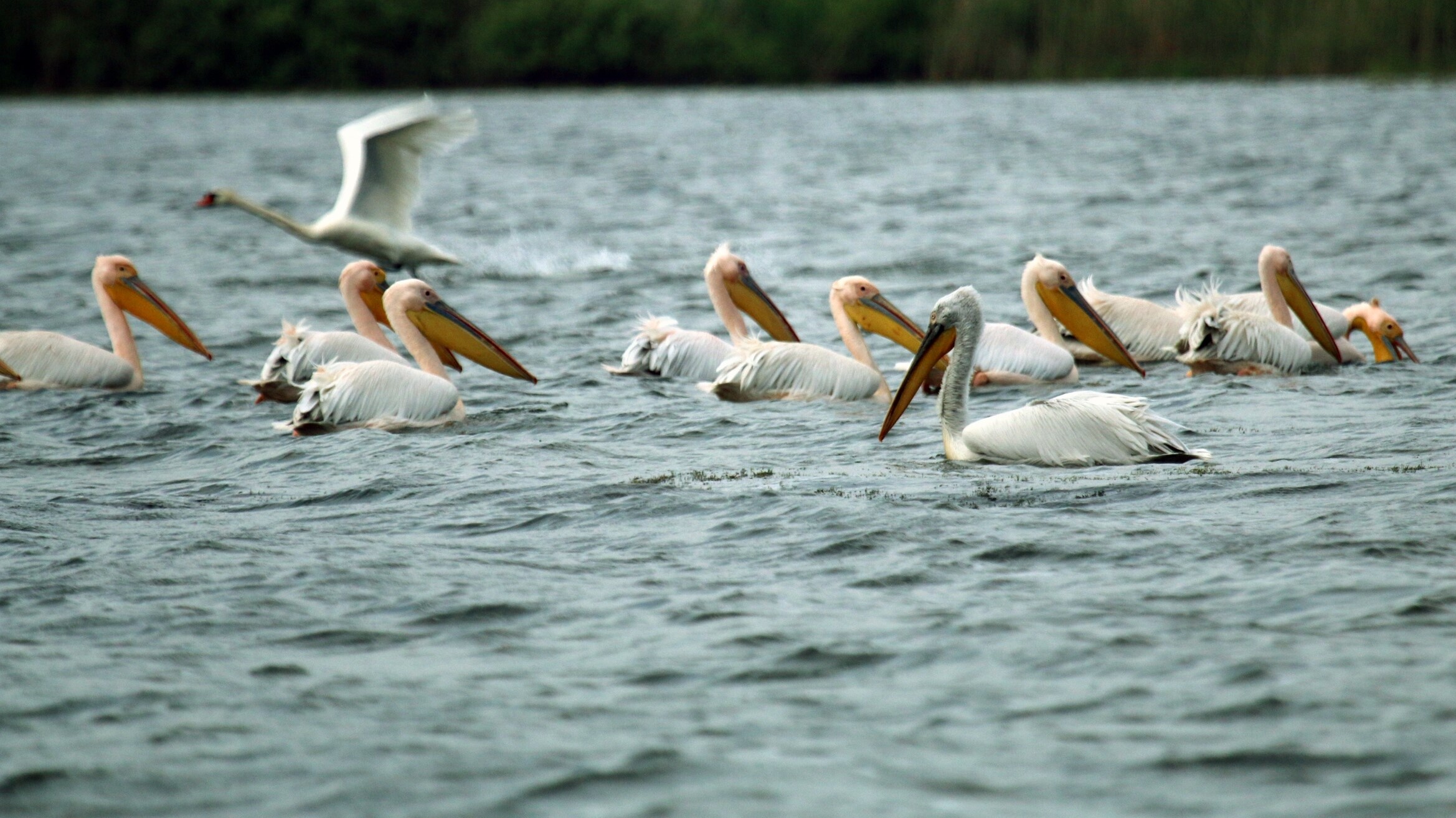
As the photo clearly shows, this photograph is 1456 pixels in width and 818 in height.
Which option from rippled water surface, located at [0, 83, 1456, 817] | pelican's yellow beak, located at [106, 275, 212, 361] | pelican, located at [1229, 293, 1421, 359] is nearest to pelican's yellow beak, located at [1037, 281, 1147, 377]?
rippled water surface, located at [0, 83, 1456, 817]

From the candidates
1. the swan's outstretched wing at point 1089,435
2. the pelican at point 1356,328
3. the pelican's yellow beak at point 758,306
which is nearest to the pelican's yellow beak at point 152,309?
the pelican's yellow beak at point 758,306

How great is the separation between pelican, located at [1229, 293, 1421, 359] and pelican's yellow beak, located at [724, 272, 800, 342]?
207 cm

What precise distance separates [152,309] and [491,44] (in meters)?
53.8

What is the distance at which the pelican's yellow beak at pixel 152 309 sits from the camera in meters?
8.25

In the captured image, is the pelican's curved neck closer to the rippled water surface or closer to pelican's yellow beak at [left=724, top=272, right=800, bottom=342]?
the rippled water surface

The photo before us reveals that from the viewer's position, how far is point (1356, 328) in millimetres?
8156

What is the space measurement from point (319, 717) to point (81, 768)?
459mm

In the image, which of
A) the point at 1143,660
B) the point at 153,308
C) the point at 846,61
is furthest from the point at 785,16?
the point at 1143,660

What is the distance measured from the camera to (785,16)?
210ft

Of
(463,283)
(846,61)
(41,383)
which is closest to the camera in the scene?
(41,383)

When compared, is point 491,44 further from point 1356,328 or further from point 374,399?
point 374,399

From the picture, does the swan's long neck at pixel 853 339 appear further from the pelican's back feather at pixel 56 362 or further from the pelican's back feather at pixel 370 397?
the pelican's back feather at pixel 56 362

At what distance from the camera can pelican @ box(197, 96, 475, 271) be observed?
1111 cm

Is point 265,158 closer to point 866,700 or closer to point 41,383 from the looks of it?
point 41,383
